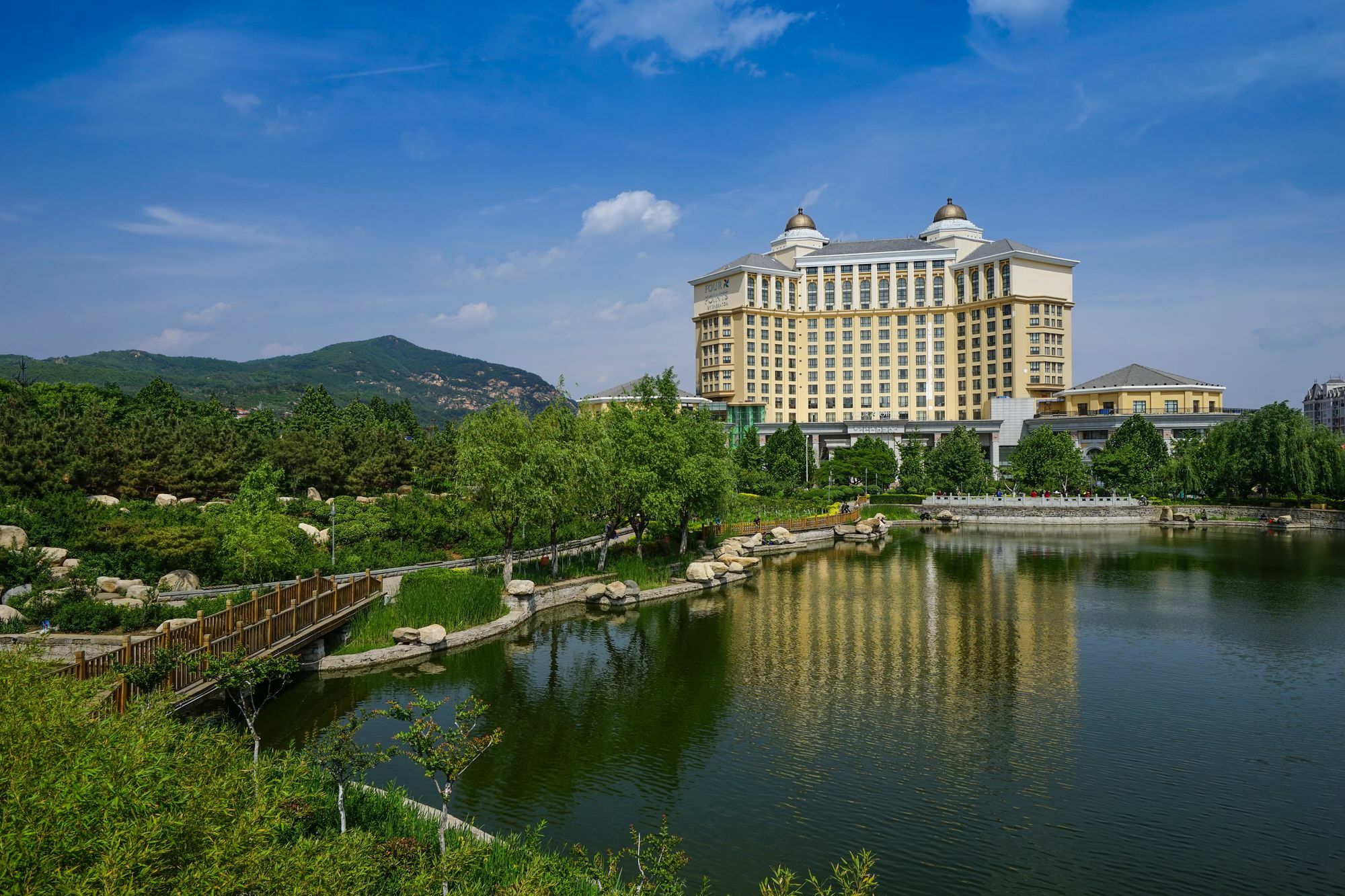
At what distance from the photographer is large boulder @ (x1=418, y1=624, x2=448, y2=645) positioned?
2144 cm

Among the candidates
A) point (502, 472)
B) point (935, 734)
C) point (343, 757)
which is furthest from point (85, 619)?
point (935, 734)

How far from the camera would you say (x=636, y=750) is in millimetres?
15164

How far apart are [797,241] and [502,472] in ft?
246

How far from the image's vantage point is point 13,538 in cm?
2283

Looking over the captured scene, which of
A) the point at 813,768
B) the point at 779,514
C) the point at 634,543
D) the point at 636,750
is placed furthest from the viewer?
the point at 779,514

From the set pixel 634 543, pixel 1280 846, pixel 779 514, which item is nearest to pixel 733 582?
pixel 634 543

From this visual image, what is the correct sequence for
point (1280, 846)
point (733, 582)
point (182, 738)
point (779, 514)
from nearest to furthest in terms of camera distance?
point (182, 738)
point (1280, 846)
point (733, 582)
point (779, 514)

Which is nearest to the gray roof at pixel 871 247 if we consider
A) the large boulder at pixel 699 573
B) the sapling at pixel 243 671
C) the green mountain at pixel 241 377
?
the green mountain at pixel 241 377

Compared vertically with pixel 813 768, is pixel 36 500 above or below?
above

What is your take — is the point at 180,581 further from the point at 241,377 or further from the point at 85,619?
the point at 241,377

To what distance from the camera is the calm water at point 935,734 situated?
38.4 ft

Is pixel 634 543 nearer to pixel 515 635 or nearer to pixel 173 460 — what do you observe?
pixel 515 635

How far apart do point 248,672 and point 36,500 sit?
1944cm

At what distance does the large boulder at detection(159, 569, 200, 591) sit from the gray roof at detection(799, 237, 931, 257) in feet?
254
